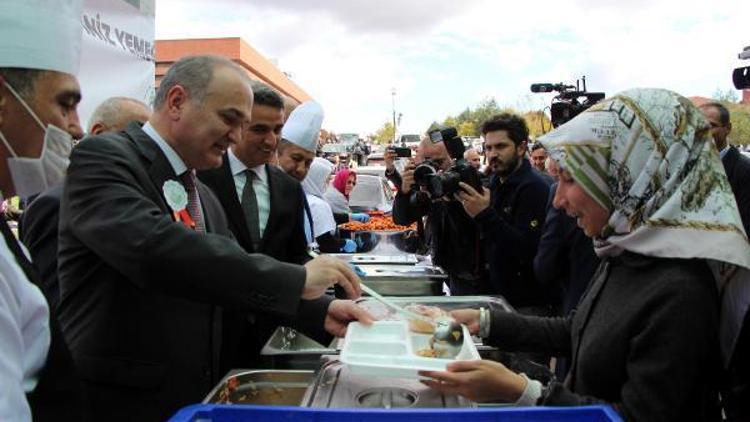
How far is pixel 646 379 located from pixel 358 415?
66 cm

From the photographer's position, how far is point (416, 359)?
130cm

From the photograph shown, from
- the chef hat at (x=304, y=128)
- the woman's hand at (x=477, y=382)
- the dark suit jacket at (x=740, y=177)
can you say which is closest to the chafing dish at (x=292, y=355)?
the woman's hand at (x=477, y=382)

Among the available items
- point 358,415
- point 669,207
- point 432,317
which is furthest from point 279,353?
point 669,207

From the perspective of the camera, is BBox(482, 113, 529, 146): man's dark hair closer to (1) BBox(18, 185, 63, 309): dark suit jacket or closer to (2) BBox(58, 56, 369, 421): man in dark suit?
(2) BBox(58, 56, 369, 421): man in dark suit

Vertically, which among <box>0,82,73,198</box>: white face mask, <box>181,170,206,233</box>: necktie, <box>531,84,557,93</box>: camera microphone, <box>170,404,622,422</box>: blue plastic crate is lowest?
<box>170,404,622,422</box>: blue plastic crate

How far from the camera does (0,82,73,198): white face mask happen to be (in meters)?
1.05

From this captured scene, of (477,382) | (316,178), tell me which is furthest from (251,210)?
(316,178)

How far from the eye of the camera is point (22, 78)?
105cm

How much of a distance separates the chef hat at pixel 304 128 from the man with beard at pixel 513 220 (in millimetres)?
917

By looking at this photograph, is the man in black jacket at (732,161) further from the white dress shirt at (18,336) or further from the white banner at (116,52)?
the white dress shirt at (18,336)

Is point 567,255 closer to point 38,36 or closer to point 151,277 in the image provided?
point 151,277

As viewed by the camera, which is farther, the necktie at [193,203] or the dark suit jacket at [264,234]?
the dark suit jacket at [264,234]

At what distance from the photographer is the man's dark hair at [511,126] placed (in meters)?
3.58

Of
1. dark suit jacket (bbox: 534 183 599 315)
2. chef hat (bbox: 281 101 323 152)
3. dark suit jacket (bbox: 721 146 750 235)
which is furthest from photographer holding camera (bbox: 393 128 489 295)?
dark suit jacket (bbox: 721 146 750 235)
